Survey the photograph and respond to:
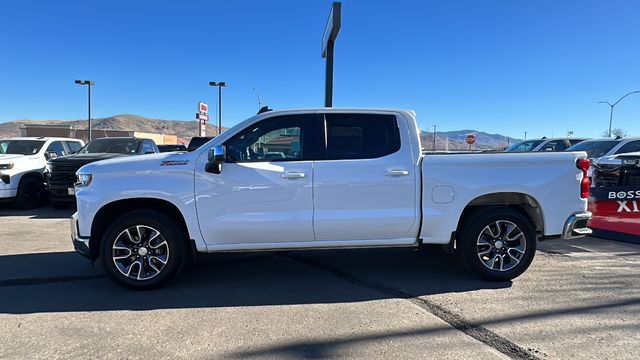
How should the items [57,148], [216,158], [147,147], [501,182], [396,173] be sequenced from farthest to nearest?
[147,147], [57,148], [501,182], [396,173], [216,158]

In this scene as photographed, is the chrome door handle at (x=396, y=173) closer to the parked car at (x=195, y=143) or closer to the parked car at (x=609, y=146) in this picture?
the parked car at (x=195, y=143)

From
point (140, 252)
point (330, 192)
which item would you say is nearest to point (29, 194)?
point (140, 252)

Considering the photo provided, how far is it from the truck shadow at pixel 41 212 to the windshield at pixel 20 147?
1.42 meters

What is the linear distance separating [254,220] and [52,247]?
4.00 metres

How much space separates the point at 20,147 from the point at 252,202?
393 inches

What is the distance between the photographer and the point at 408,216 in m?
4.96

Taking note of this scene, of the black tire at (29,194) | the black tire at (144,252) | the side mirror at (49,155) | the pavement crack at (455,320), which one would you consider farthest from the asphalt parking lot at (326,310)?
the side mirror at (49,155)

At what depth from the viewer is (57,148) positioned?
1234 centimetres

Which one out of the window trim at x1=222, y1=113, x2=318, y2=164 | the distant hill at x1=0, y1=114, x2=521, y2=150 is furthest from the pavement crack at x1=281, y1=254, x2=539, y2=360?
the distant hill at x1=0, y1=114, x2=521, y2=150

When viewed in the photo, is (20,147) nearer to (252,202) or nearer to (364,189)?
(252,202)

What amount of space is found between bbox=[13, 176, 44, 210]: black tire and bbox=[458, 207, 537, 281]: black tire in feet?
33.1

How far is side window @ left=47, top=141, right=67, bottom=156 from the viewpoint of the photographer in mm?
12062

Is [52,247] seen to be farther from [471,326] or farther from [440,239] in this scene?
[471,326]

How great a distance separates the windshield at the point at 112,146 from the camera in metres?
11.8
